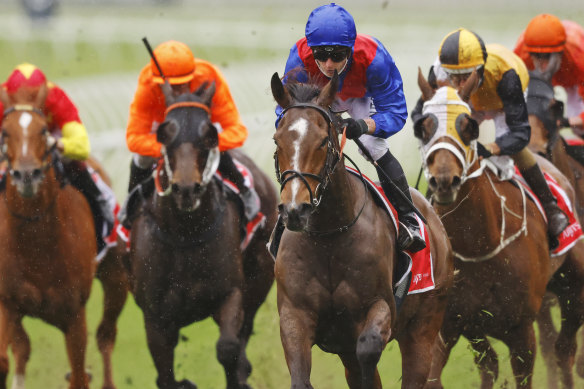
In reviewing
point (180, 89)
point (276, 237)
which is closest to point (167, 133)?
point (180, 89)

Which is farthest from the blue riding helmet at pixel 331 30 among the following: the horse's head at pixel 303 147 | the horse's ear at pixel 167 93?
the horse's ear at pixel 167 93

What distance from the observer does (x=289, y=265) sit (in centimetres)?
460

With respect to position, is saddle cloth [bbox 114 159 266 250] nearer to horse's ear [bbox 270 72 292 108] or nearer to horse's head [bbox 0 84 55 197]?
horse's head [bbox 0 84 55 197]

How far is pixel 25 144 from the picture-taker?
235 inches

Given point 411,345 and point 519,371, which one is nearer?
point 411,345

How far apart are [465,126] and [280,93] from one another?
1594mm

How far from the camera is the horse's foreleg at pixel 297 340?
14.1 feet

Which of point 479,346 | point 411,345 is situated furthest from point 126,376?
point 411,345

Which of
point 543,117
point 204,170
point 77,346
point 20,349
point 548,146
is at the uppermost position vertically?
point 204,170

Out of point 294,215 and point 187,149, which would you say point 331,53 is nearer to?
point 294,215

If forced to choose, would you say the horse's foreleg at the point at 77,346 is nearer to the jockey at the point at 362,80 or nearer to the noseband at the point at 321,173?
the jockey at the point at 362,80

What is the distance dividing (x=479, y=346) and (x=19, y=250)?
9.17ft

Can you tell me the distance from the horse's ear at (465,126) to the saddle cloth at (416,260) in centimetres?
65

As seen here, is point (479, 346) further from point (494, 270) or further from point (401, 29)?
point (401, 29)
